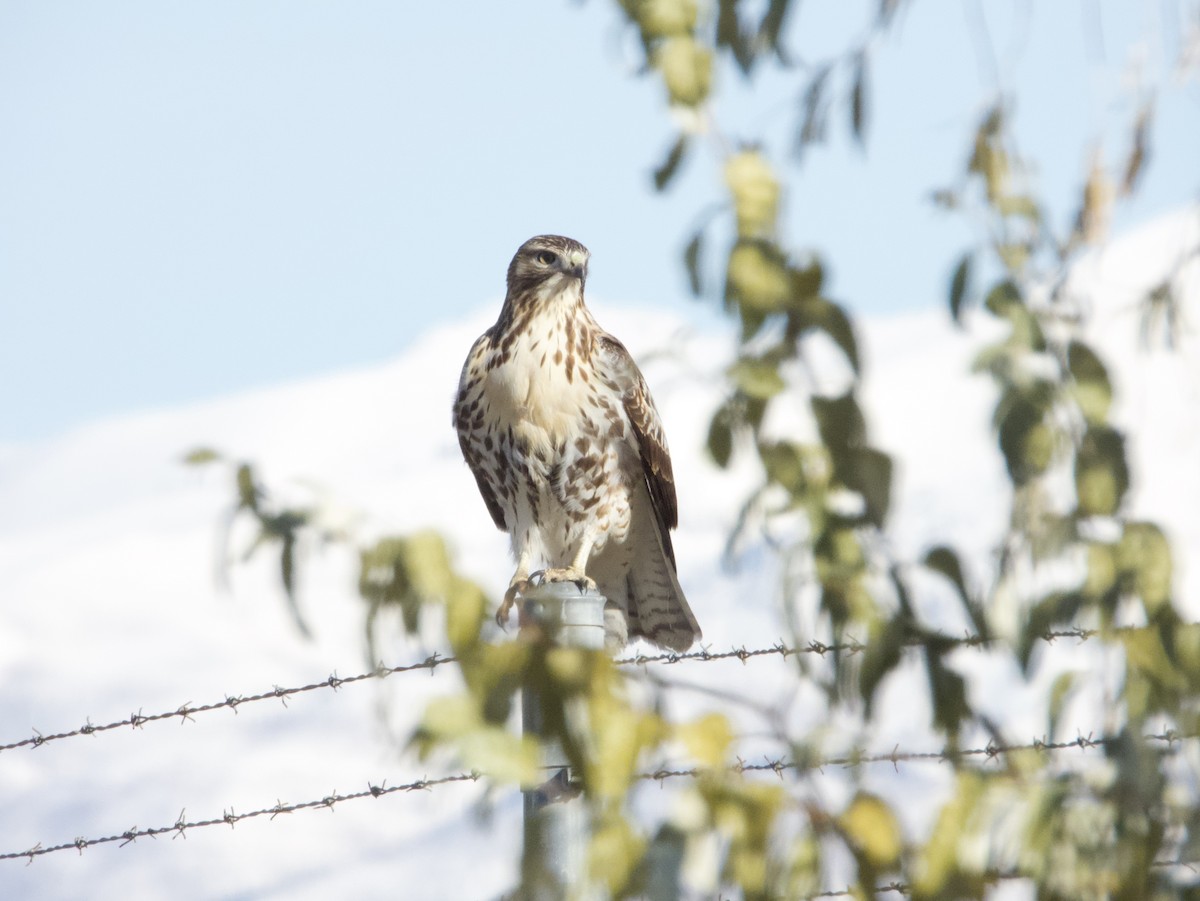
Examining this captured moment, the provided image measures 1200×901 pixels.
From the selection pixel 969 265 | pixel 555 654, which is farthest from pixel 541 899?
pixel 969 265

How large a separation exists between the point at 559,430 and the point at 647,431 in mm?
392

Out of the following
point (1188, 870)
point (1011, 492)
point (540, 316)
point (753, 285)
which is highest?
point (540, 316)

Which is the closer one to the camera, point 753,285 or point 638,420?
point 753,285

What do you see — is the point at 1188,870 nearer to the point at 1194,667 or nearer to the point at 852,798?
the point at 1194,667

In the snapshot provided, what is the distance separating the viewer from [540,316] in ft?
15.9

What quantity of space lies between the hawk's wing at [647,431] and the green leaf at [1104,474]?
3731 millimetres

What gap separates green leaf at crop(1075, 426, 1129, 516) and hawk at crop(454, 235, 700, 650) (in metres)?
3.48

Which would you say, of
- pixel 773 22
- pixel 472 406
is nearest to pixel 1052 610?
pixel 773 22

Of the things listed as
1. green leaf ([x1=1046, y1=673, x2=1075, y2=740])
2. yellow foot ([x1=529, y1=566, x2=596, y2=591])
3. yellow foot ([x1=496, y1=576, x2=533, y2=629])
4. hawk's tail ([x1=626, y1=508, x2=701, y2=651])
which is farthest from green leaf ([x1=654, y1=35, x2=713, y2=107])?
hawk's tail ([x1=626, y1=508, x2=701, y2=651])

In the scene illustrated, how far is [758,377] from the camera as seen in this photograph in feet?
3.49

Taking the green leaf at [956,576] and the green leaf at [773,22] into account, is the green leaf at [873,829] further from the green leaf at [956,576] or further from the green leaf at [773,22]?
the green leaf at [773,22]

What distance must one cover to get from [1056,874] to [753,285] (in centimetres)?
47

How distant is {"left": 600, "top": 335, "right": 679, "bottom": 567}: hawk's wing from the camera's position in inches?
195

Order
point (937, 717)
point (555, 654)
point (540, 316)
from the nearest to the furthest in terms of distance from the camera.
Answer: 1. point (555, 654)
2. point (937, 717)
3. point (540, 316)
